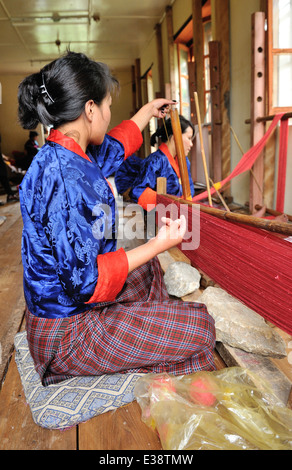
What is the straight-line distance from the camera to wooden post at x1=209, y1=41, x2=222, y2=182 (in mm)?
4355

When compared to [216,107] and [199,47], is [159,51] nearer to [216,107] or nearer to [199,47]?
[199,47]

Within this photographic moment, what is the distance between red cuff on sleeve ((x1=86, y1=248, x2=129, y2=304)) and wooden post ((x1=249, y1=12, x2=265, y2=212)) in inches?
110

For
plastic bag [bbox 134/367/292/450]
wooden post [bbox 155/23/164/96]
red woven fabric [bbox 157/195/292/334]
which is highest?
wooden post [bbox 155/23/164/96]

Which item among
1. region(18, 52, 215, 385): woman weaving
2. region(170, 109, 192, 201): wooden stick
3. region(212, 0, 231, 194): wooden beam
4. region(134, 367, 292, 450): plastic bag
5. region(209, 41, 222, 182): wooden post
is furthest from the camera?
region(209, 41, 222, 182): wooden post

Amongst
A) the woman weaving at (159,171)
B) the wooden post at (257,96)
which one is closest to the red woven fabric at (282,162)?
the wooden post at (257,96)

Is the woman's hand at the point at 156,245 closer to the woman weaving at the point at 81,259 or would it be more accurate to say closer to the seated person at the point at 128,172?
the woman weaving at the point at 81,259

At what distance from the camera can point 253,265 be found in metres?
1.23

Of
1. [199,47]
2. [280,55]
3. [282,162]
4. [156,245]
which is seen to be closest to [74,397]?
[156,245]

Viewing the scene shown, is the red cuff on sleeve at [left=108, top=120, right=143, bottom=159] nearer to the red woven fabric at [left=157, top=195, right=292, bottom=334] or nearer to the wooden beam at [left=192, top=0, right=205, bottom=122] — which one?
the red woven fabric at [left=157, top=195, right=292, bottom=334]

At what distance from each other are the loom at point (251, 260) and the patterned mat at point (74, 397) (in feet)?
1.65

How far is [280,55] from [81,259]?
10.7ft

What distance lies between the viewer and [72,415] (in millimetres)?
1113
